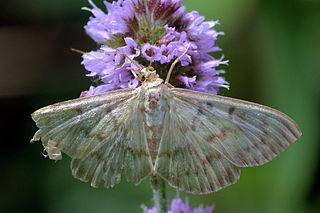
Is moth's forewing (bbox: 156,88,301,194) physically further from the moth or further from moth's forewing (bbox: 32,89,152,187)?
moth's forewing (bbox: 32,89,152,187)

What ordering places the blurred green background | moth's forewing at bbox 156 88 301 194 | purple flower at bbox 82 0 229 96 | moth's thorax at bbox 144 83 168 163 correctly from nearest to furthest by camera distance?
moth's forewing at bbox 156 88 301 194
moth's thorax at bbox 144 83 168 163
purple flower at bbox 82 0 229 96
the blurred green background

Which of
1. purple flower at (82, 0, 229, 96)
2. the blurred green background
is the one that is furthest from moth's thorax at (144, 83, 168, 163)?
the blurred green background

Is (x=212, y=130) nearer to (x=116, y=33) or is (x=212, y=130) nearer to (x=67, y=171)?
(x=116, y=33)

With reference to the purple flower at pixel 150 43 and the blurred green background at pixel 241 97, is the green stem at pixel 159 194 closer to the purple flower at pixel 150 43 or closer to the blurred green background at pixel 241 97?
Result: the purple flower at pixel 150 43

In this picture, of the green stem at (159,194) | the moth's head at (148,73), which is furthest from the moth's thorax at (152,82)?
the green stem at (159,194)

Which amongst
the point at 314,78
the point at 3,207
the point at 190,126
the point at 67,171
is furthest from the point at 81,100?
the point at 314,78

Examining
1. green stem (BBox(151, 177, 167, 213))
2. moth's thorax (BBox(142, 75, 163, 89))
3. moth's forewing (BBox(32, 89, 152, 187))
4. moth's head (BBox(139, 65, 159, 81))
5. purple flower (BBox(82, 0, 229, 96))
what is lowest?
green stem (BBox(151, 177, 167, 213))
